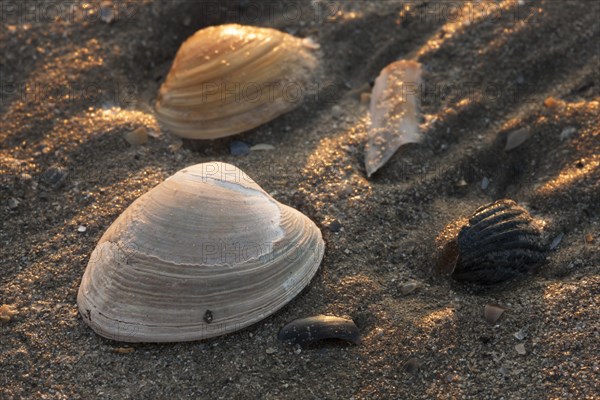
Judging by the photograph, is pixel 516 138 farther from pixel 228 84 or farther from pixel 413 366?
pixel 228 84

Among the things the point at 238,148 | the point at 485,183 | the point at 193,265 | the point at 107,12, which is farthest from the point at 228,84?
the point at 485,183

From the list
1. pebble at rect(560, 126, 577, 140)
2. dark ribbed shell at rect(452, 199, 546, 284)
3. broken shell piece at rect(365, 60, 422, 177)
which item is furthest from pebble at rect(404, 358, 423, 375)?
pebble at rect(560, 126, 577, 140)

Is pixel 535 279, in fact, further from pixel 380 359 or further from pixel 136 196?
pixel 136 196

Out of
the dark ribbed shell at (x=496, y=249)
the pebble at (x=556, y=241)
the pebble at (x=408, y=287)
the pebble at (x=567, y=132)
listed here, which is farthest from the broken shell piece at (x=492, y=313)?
the pebble at (x=567, y=132)

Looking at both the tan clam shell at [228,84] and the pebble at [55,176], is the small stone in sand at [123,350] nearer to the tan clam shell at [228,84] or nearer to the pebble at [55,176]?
the pebble at [55,176]

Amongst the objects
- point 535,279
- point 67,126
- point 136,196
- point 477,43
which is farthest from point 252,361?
point 477,43

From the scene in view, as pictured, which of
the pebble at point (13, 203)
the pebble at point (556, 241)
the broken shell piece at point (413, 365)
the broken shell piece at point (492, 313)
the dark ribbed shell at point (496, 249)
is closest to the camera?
the broken shell piece at point (413, 365)
